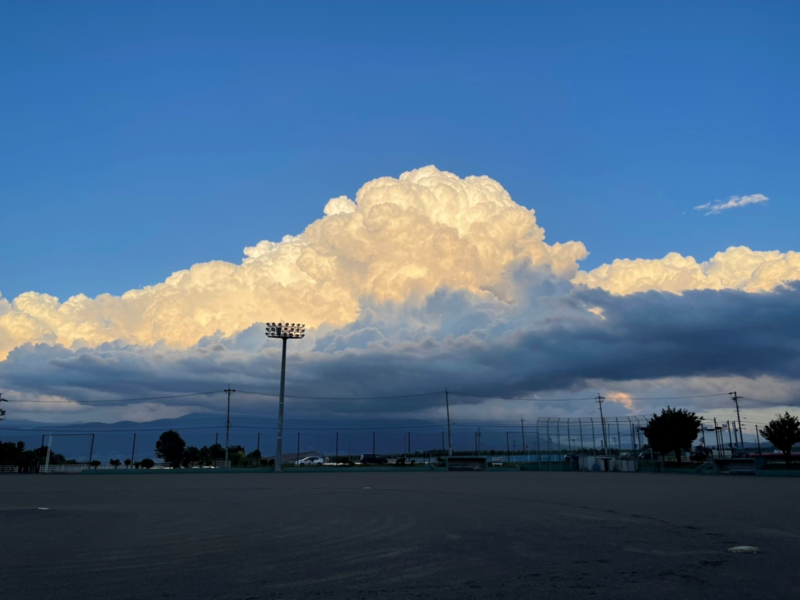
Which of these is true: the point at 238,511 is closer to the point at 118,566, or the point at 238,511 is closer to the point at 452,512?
the point at 452,512

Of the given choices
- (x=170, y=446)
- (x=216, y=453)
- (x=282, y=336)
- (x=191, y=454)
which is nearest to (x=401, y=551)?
(x=282, y=336)

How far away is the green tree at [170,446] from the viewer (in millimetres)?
129625

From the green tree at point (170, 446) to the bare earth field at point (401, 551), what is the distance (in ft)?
384

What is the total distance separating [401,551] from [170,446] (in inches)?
5163

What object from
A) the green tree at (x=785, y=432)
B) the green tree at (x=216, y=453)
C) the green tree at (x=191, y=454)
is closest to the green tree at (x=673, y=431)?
the green tree at (x=785, y=432)

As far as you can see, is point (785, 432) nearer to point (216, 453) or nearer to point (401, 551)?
point (401, 551)

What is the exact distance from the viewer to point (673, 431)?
74188 millimetres

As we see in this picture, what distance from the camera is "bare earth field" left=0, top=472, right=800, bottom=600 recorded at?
328 inches

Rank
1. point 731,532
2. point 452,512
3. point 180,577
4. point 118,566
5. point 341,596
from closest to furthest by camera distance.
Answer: point 341,596
point 180,577
point 118,566
point 731,532
point 452,512

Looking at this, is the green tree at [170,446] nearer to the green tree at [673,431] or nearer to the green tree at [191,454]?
the green tree at [191,454]

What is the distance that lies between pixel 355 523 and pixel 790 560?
8805mm

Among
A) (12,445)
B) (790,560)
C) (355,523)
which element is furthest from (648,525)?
(12,445)

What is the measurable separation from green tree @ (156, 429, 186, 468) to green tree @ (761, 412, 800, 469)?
103 meters

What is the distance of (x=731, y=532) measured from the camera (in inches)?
540
